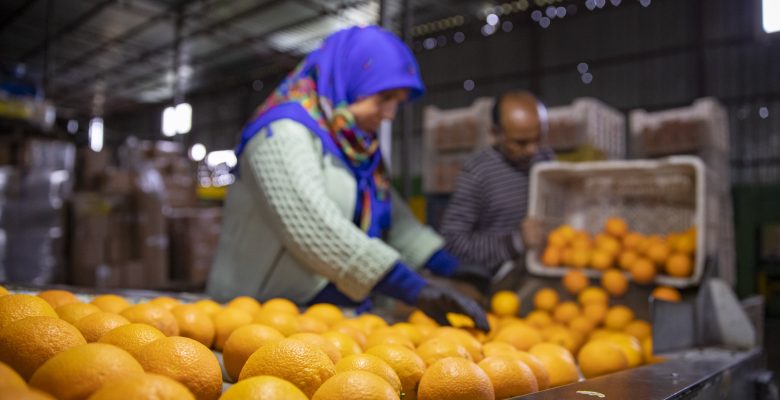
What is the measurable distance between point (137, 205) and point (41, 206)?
107cm

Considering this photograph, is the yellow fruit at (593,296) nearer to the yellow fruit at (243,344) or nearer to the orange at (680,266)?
the orange at (680,266)

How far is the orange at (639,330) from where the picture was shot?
1.79 m

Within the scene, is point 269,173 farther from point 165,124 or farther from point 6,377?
point 165,124

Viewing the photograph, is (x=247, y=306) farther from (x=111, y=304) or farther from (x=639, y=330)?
(x=639, y=330)

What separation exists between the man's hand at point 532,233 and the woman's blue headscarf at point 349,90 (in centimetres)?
68

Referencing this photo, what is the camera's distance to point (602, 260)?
2168 millimetres

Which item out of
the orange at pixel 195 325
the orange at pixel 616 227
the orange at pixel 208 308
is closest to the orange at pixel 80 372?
the orange at pixel 195 325

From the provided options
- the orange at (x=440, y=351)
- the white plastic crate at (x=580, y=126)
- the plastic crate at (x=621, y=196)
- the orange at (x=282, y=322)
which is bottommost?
the orange at (x=440, y=351)

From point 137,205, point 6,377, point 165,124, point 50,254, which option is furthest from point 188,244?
point 165,124

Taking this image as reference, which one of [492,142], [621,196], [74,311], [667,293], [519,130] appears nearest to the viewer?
[74,311]

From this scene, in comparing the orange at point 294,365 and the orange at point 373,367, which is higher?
the orange at point 294,365

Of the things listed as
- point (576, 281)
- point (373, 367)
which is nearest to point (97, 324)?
point (373, 367)

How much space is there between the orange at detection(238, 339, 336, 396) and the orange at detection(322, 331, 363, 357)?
0.81ft

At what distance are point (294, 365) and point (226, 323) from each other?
506 mm
